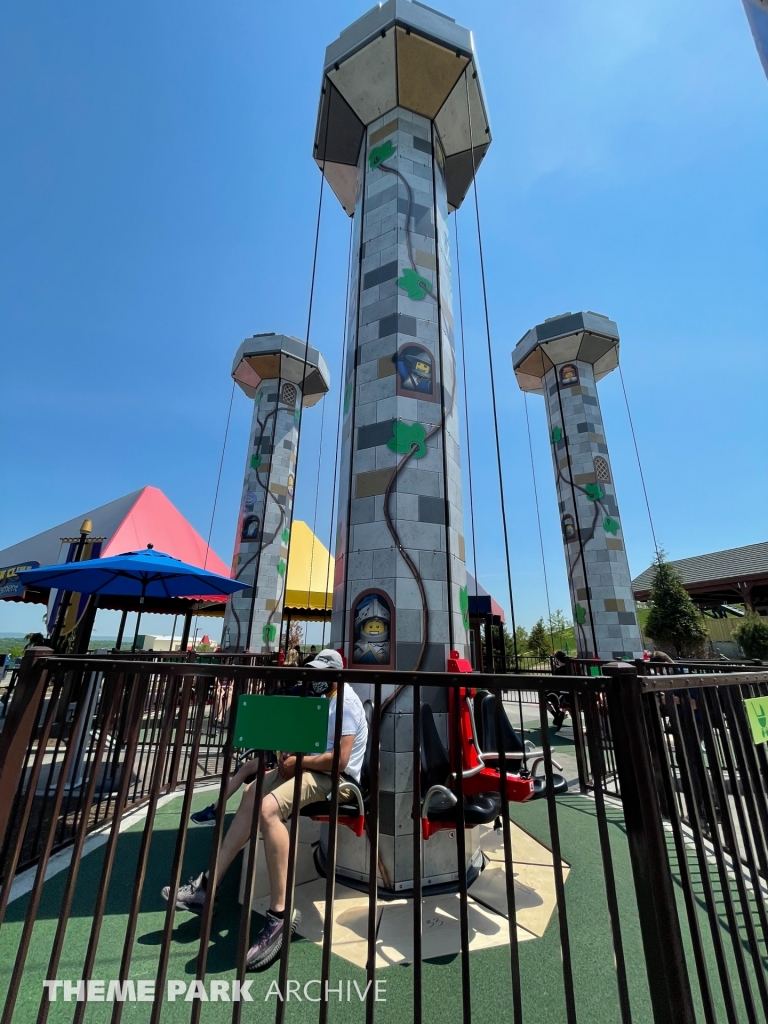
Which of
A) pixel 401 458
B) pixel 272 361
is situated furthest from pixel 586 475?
pixel 272 361

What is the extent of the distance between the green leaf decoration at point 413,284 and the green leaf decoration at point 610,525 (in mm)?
7301

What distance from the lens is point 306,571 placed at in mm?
14133

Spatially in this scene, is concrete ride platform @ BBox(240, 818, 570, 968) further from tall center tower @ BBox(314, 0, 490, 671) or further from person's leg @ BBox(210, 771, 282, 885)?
tall center tower @ BBox(314, 0, 490, 671)

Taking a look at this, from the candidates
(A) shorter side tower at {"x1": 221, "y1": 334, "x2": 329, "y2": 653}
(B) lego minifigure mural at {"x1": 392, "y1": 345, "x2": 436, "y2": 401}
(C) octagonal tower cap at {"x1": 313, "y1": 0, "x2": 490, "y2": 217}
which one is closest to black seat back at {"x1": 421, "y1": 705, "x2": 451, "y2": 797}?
(B) lego minifigure mural at {"x1": 392, "y1": 345, "x2": 436, "y2": 401}

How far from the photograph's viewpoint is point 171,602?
36.3ft

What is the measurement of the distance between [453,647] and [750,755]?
2184 millimetres

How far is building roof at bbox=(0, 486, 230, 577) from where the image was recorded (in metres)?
9.92

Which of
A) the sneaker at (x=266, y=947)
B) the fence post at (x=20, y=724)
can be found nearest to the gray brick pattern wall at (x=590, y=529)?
the sneaker at (x=266, y=947)

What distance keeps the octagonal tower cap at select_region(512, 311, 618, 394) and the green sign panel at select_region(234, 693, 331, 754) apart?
445 inches

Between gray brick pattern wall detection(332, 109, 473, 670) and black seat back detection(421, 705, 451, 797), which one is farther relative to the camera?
gray brick pattern wall detection(332, 109, 473, 670)

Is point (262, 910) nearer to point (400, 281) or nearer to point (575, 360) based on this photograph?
point (400, 281)

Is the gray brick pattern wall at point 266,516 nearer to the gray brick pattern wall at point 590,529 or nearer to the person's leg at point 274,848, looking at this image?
the gray brick pattern wall at point 590,529

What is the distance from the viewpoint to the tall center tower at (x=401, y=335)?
13.0 ft

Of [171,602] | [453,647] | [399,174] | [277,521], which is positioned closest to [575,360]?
[399,174]
